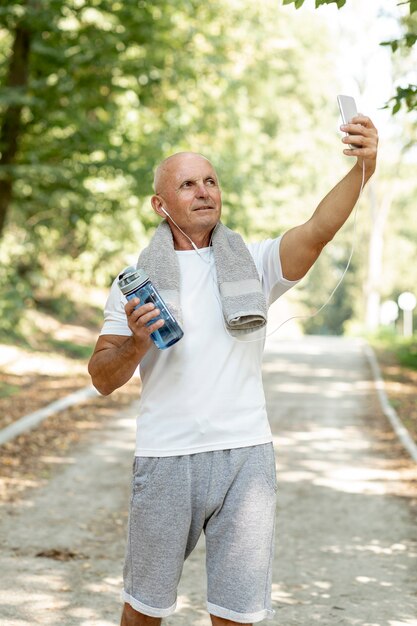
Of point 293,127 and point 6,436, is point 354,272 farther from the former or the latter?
point 6,436

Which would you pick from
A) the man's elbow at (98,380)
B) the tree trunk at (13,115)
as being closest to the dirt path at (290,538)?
the man's elbow at (98,380)

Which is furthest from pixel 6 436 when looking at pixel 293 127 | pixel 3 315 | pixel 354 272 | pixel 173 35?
pixel 354 272

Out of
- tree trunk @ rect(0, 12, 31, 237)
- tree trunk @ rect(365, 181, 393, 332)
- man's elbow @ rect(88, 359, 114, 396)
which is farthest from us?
tree trunk @ rect(365, 181, 393, 332)

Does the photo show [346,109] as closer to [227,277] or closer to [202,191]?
[202,191]

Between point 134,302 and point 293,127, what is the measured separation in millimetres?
28851

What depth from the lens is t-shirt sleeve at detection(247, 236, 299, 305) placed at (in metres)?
3.39

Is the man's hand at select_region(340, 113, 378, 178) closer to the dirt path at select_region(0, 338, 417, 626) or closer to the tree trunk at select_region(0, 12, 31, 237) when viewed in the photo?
the dirt path at select_region(0, 338, 417, 626)

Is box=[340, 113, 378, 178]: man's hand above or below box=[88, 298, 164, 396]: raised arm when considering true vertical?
above

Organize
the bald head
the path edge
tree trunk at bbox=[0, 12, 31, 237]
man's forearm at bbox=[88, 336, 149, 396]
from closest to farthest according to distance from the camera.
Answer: man's forearm at bbox=[88, 336, 149, 396] < the bald head < the path edge < tree trunk at bbox=[0, 12, 31, 237]

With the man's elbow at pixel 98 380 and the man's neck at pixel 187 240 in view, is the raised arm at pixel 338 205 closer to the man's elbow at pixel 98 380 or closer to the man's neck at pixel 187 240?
the man's neck at pixel 187 240

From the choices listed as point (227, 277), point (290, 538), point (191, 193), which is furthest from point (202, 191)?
point (290, 538)

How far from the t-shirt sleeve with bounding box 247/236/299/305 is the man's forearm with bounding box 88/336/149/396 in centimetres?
54

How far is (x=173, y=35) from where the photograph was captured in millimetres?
16375

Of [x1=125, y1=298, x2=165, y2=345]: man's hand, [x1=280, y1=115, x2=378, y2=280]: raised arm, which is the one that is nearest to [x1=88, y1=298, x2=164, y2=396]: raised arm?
[x1=125, y1=298, x2=165, y2=345]: man's hand
